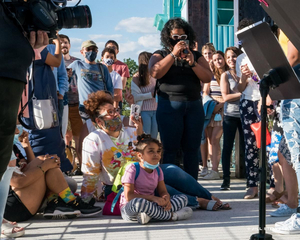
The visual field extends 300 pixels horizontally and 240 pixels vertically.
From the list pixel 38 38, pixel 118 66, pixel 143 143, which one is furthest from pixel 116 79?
pixel 38 38

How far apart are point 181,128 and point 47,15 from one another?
2864 millimetres

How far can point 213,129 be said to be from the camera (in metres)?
7.09

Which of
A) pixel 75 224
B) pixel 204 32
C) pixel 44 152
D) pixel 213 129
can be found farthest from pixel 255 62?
pixel 204 32

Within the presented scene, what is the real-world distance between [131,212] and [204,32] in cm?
788

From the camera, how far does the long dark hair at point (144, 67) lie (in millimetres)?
7020

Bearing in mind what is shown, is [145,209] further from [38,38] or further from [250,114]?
[38,38]

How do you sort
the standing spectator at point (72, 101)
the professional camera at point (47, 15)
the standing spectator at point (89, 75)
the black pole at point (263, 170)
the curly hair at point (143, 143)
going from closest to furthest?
Result: 1. the professional camera at point (47, 15)
2. the black pole at point (263, 170)
3. the curly hair at point (143, 143)
4. the standing spectator at point (89, 75)
5. the standing spectator at point (72, 101)

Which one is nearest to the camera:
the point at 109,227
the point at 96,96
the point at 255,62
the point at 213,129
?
the point at 255,62

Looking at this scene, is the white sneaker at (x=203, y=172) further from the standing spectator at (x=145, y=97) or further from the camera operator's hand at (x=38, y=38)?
the camera operator's hand at (x=38, y=38)

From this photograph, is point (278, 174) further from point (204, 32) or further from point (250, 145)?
point (204, 32)

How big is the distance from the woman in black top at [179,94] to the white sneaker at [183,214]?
0.90 m

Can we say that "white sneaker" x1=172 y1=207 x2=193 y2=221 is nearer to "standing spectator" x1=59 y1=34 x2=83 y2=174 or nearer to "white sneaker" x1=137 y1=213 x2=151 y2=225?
"white sneaker" x1=137 y1=213 x2=151 y2=225

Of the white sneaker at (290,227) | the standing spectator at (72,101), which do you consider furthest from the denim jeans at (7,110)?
the standing spectator at (72,101)

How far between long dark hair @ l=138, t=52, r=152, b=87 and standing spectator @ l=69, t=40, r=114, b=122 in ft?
2.48
